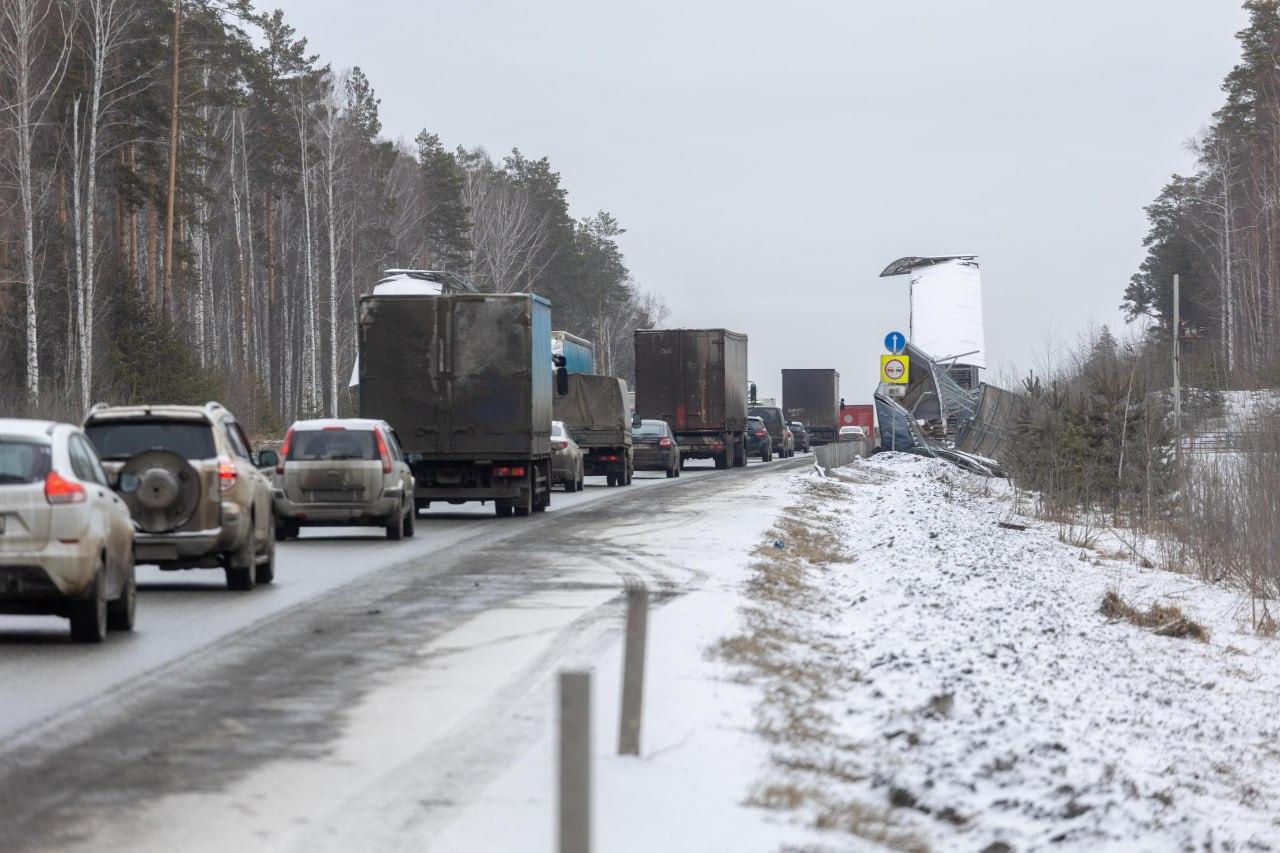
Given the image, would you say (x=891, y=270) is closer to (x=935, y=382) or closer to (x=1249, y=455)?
(x=935, y=382)

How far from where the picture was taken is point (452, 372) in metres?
29.5

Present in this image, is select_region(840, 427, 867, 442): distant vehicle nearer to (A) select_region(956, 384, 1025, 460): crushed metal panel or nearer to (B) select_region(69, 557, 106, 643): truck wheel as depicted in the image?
(A) select_region(956, 384, 1025, 460): crushed metal panel

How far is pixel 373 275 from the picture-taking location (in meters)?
97.2

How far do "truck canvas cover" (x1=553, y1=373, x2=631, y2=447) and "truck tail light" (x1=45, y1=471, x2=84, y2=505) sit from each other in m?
32.0

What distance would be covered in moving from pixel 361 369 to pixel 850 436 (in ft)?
220

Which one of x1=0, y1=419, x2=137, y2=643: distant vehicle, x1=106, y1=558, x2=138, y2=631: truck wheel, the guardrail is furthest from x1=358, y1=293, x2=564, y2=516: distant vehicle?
the guardrail

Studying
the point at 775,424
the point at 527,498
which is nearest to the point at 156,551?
the point at 527,498

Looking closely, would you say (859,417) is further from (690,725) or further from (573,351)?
(690,725)

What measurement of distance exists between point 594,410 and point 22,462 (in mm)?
32448

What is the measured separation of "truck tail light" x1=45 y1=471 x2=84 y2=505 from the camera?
1285 cm

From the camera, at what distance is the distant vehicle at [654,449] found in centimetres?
5147

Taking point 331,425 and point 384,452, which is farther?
point 331,425

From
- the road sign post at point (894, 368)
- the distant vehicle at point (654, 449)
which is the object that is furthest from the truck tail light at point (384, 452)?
the distant vehicle at point (654, 449)

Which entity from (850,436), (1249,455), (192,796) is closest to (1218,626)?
(1249,455)
